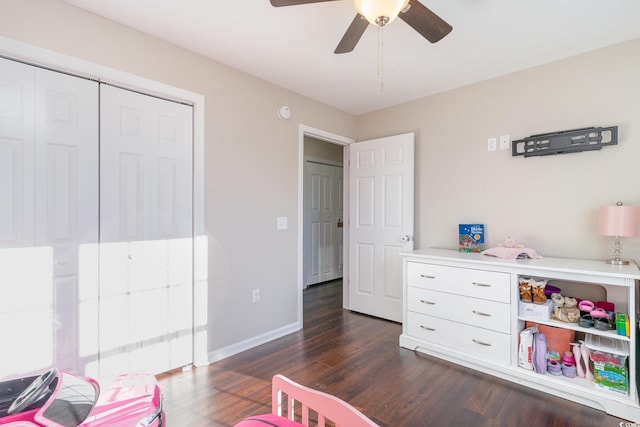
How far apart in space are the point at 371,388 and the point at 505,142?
2.38m

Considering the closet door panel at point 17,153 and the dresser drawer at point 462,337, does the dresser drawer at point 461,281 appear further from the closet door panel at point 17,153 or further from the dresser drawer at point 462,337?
the closet door panel at point 17,153

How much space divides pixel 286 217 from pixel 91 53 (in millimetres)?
1941

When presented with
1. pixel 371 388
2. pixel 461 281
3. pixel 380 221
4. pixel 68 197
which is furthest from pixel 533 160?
pixel 68 197

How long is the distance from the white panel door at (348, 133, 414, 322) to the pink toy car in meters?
2.72

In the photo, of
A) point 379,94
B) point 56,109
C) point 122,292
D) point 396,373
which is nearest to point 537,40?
point 379,94

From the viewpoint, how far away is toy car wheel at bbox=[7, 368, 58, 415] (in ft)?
2.91

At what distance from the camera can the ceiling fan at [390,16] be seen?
4.41 ft

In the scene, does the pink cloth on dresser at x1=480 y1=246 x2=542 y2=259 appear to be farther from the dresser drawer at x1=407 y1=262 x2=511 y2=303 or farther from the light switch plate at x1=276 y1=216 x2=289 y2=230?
the light switch plate at x1=276 y1=216 x2=289 y2=230

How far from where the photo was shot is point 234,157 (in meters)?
2.68

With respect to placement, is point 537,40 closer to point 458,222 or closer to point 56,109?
point 458,222

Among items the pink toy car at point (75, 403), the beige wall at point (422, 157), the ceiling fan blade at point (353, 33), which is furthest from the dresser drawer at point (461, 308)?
the pink toy car at point (75, 403)

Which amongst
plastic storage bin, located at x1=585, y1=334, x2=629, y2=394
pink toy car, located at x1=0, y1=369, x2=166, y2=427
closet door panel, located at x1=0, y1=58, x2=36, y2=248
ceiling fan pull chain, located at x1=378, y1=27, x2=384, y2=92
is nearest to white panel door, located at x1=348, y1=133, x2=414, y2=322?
ceiling fan pull chain, located at x1=378, y1=27, x2=384, y2=92

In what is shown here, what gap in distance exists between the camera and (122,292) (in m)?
2.11

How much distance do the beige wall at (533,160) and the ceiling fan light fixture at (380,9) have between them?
191cm
